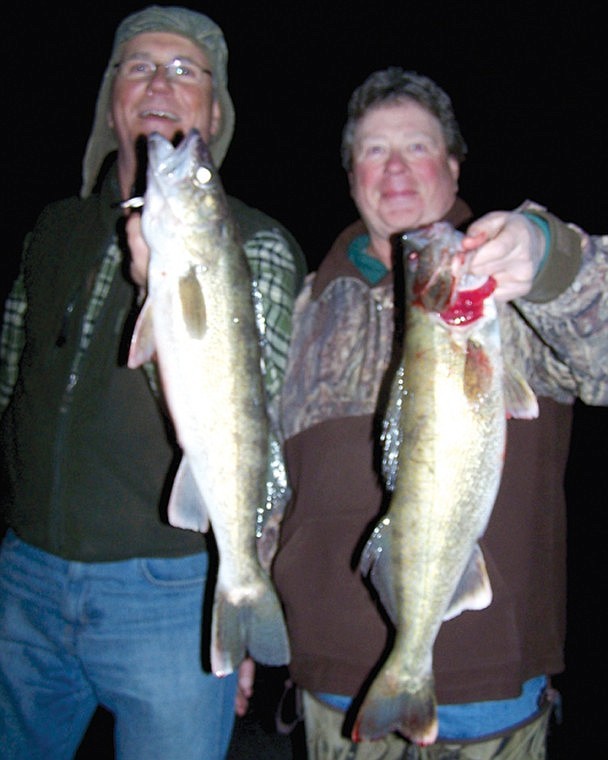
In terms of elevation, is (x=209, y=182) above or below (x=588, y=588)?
above

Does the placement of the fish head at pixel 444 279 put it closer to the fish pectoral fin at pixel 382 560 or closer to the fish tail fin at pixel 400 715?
the fish pectoral fin at pixel 382 560

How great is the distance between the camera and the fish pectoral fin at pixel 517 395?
7.03ft

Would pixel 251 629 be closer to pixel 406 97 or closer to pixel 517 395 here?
pixel 517 395

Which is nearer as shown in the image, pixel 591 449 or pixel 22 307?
pixel 22 307

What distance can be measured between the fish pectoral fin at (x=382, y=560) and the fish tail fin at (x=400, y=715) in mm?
234

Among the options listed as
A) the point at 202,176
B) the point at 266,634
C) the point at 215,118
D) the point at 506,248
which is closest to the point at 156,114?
the point at 215,118

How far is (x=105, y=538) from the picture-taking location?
2.55 metres

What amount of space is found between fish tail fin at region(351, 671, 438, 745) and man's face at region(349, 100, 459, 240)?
186 cm

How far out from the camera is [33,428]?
2.71m

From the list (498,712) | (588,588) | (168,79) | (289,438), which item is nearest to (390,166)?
(168,79)

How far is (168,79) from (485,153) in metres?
31.5

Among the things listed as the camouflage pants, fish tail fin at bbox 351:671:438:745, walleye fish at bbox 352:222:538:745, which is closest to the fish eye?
walleye fish at bbox 352:222:538:745

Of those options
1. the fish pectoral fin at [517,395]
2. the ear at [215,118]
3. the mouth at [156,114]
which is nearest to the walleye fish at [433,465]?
the fish pectoral fin at [517,395]

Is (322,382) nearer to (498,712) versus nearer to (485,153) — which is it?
(498,712)
